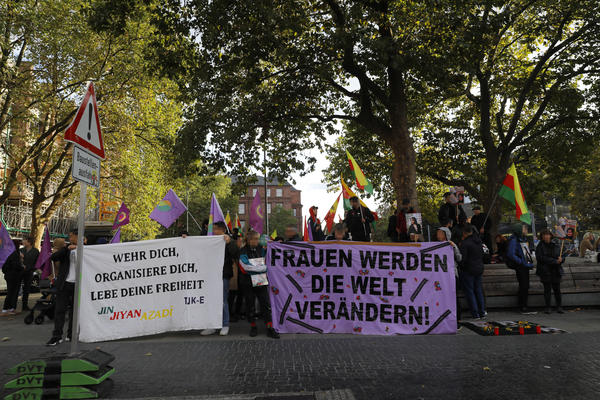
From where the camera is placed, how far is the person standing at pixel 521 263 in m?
8.97

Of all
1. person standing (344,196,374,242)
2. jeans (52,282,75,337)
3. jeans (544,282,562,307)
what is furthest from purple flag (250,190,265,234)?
jeans (544,282,562,307)

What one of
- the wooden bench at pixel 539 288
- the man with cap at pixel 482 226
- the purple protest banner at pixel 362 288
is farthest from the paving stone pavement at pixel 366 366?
the man with cap at pixel 482 226

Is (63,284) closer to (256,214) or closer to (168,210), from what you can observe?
(168,210)

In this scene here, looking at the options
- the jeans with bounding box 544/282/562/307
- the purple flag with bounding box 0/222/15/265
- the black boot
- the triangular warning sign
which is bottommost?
the black boot

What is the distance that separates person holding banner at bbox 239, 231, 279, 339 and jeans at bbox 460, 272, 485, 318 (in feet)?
13.9

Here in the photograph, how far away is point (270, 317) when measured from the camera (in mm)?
7191

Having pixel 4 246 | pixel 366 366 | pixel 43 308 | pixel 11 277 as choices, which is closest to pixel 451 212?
pixel 366 366

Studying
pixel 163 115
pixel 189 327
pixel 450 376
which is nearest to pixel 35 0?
pixel 163 115

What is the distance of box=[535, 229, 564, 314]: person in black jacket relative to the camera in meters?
8.86

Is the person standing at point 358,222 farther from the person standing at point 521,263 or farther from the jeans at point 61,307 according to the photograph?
the jeans at point 61,307

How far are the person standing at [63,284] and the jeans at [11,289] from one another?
4687mm

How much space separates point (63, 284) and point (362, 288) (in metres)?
5.30

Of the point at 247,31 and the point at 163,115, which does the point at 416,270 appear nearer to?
the point at 247,31

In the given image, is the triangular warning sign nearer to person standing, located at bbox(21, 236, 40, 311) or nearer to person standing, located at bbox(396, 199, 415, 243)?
person standing, located at bbox(396, 199, 415, 243)
